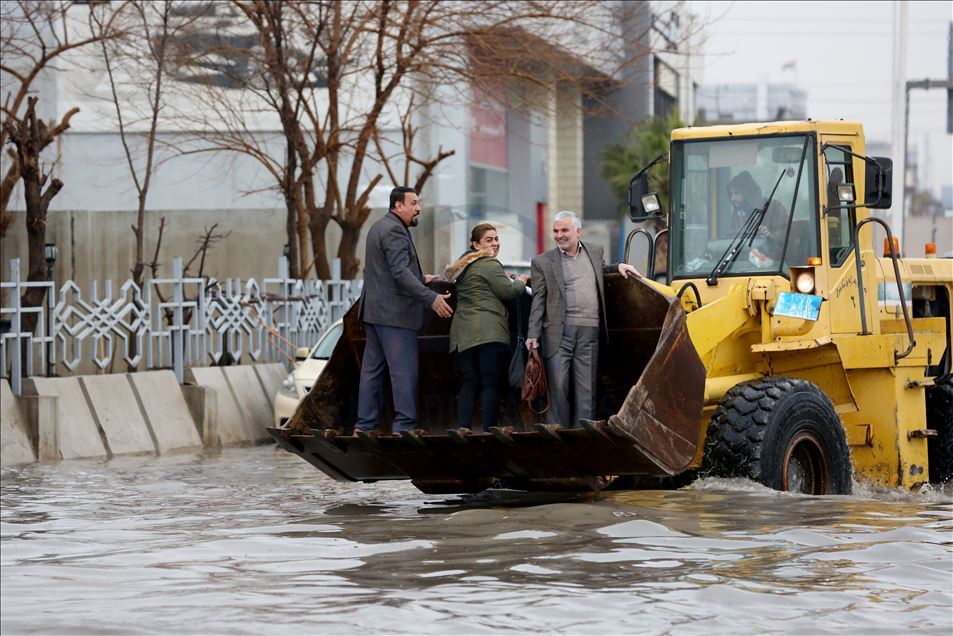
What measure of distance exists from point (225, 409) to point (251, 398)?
0.83m

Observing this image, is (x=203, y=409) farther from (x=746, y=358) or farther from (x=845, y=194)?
(x=845, y=194)

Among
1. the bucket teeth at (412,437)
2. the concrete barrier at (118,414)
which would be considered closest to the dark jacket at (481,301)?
the bucket teeth at (412,437)

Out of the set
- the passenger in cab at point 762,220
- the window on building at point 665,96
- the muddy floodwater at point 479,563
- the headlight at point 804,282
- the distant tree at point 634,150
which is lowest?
the muddy floodwater at point 479,563

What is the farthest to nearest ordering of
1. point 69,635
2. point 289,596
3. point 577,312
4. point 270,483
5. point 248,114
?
point 248,114 < point 270,483 < point 577,312 < point 289,596 < point 69,635

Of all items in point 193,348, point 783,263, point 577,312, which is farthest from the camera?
point 193,348

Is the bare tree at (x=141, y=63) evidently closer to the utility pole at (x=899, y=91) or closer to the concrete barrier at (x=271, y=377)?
the concrete barrier at (x=271, y=377)

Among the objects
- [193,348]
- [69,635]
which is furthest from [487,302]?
[193,348]

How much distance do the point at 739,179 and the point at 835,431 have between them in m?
2.26

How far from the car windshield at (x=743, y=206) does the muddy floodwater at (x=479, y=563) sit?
1.99 metres

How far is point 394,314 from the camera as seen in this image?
11758 millimetres

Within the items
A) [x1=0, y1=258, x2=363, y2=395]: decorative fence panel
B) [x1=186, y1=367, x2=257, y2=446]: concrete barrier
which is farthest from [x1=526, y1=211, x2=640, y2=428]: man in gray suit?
[x1=186, y1=367, x2=257, y2=446]: concrete barrier

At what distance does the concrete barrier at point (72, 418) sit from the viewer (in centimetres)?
1666

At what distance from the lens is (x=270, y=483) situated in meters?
14.1

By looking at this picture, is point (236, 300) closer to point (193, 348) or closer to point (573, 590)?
point (193, 348)
